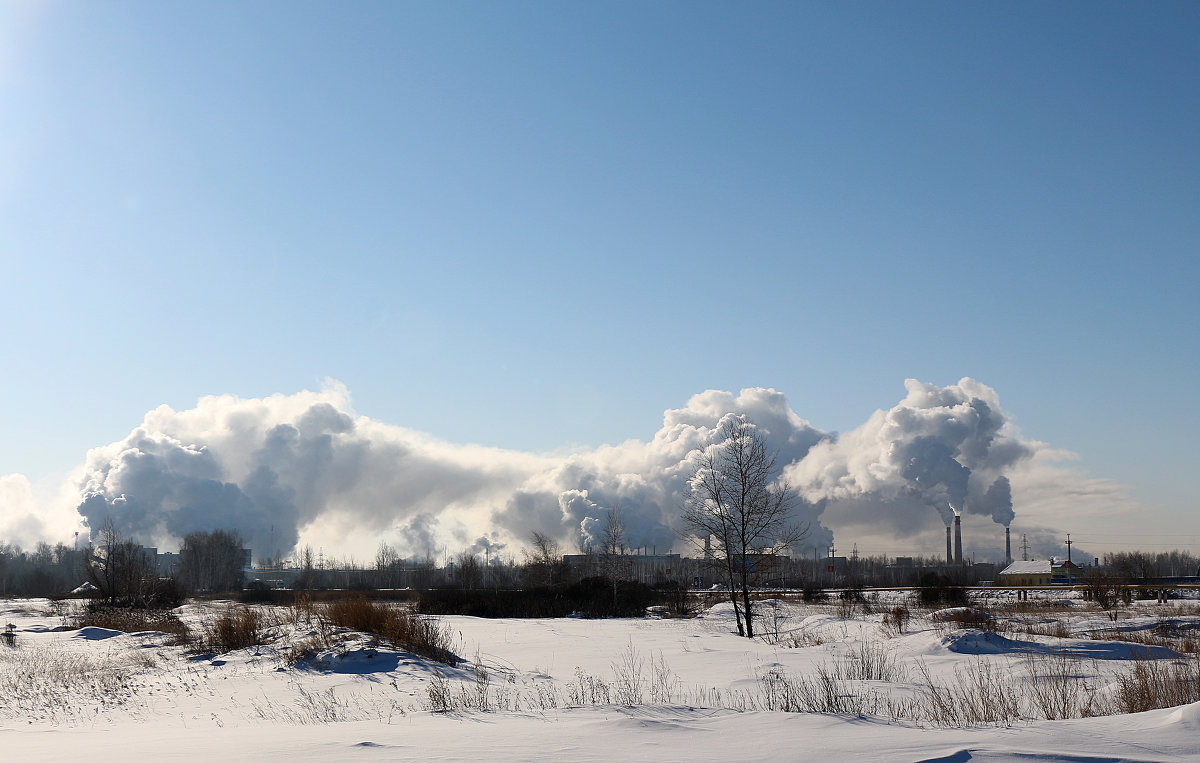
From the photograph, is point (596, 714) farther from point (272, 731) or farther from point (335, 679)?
point (335, 679)

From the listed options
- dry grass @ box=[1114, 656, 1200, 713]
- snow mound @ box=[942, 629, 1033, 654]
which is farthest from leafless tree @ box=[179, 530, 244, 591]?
dry grass @ box=[1114, 656, 1200, 713]

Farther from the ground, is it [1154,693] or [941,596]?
[1154,693]

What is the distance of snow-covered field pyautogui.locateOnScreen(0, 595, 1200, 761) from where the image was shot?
756 cm

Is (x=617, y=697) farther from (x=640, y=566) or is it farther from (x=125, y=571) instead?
(x=640, y=566)

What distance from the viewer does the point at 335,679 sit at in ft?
52.6

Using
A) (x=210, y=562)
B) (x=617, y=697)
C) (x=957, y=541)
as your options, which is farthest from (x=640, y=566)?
(x=617, y=697)

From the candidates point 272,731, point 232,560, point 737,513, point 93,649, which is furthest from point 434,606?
point 232,560

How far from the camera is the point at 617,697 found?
12.2 meters

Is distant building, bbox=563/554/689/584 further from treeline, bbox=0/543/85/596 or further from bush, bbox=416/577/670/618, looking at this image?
treeline, bbox=0/543/85/596

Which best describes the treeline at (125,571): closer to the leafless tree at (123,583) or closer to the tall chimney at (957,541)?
the leafless tree at (123,583)

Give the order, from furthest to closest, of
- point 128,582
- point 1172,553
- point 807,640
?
point 1172,553, point 128,582, point 807,640

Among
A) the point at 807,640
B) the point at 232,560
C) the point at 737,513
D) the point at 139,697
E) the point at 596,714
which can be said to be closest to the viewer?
the point at 596,714

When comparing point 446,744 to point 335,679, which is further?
point 335,679

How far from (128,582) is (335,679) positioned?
114 ft
